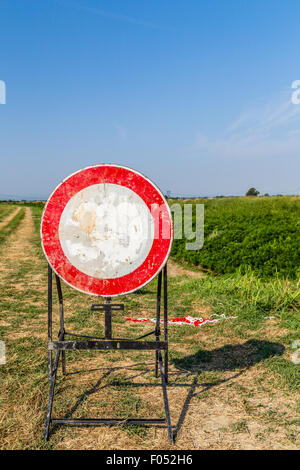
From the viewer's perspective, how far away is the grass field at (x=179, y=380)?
2.89 metres

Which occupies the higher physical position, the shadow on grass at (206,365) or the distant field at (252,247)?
the distant field at (252,247)

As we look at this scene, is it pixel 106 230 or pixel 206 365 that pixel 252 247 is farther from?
pixel 106 230

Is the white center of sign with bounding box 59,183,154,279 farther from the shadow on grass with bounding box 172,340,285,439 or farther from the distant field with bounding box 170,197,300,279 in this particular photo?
the distant field with bounding box 170,197,300,279

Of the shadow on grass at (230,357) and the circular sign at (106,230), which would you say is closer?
the circular sign at (106,230)

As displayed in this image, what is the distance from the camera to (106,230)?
9.85ft

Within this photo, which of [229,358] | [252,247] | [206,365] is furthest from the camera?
[252,247]

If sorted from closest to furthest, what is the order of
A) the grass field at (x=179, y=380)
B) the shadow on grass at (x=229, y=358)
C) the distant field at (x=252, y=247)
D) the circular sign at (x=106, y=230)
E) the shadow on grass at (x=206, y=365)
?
the grass field at (x=179, y=380), the circular sign at (x=106, y=230), the shadow on grass at (x=206, y=365), the shadow on grass at (x=229, y=358), the distant field at (x=252, y=247)

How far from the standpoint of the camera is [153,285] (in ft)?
28.0

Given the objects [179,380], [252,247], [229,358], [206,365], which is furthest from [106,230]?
[252,247]

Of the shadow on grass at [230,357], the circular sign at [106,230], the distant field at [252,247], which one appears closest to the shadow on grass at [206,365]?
the shadow on grass at [230,357]

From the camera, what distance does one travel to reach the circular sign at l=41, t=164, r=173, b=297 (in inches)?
118

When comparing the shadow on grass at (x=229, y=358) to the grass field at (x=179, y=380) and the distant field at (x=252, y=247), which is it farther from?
the distant field at (x=252, y=247)

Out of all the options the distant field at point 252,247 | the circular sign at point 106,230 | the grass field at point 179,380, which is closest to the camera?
the grass field at point 179,380

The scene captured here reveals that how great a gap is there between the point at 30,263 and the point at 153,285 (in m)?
4.34
